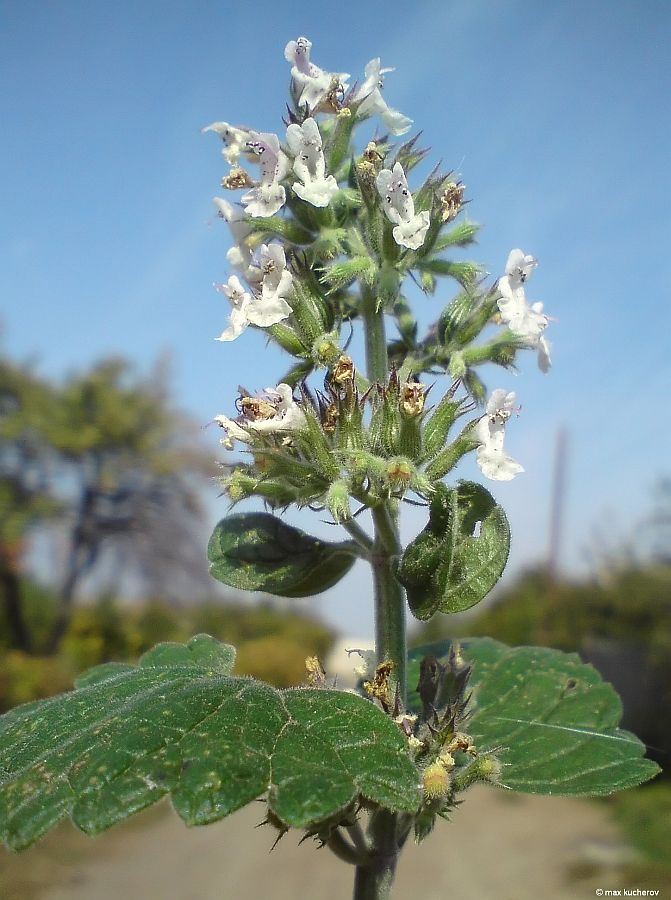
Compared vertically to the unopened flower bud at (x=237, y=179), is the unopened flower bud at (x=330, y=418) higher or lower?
lower

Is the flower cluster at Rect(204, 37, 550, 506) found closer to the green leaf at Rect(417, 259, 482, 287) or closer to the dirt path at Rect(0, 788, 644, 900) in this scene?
the green leaf at Rect(417, 259, 482, 287)

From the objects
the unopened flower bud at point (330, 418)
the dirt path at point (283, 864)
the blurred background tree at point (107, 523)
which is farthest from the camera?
the blurred background tree at point (107, 523)

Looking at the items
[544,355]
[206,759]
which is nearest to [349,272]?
[544,355]

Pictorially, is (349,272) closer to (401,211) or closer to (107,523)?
(401,211)

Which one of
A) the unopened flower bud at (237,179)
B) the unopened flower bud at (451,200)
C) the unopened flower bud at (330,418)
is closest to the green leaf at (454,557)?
the unopened flower bud at (330,418)

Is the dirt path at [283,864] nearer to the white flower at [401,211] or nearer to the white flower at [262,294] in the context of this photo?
the white flower at [262,294]

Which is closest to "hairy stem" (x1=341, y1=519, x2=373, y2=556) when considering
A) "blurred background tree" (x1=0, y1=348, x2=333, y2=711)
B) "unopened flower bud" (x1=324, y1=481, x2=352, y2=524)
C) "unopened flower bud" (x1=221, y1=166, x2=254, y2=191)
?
"unopened flower bud" (x1=324, y1=481, x2=352, y2=524)

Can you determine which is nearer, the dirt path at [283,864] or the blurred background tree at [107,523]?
the dirt path at [283,864]

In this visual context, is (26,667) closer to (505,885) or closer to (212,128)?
(505,885)
